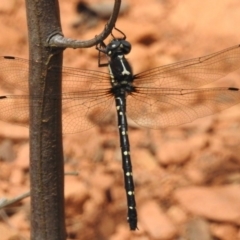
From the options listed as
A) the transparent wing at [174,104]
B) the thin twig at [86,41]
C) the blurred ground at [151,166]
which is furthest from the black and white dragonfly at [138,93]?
the thin twig at [86,41]

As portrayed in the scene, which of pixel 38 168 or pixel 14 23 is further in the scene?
pixel 14 23

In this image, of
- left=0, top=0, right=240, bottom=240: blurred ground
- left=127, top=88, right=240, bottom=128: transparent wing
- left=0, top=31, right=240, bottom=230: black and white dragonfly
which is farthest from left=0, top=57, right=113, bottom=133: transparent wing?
left=0, top=0, right=240, bottom=240: blurred ground

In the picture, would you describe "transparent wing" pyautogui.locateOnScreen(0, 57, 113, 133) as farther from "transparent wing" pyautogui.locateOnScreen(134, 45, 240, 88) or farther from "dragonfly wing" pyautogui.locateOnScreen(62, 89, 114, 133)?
"transparent wing" pyautogui.locateOnScreen(134, 45, 240, 88)

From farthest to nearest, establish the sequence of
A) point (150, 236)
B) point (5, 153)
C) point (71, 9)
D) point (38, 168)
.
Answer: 1. point (71, 9)
2. point (5, 153)
3. point (150, 236)
4. point (38, 168)

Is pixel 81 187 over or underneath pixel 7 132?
underneath

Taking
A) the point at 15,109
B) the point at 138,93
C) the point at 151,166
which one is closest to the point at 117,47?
the point at 138,93

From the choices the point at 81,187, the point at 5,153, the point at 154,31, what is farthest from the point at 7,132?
the point at 154,31

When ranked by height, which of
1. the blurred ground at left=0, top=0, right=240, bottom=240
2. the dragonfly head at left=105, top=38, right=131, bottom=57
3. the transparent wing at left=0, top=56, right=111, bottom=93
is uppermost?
the dragonfly head at left=105, top=38, right=131, bottom=57

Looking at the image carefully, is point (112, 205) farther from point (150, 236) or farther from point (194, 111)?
point (194, 111)
